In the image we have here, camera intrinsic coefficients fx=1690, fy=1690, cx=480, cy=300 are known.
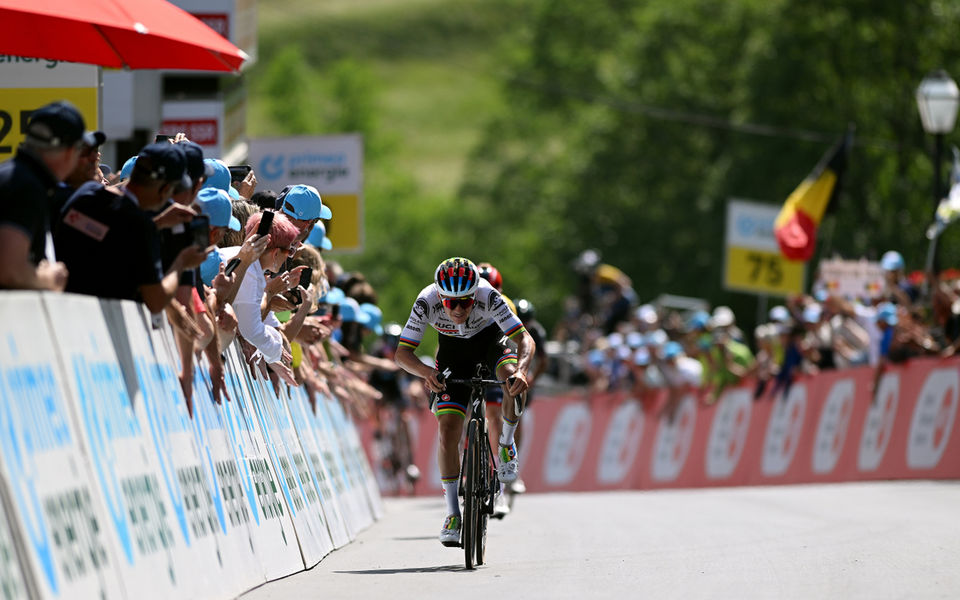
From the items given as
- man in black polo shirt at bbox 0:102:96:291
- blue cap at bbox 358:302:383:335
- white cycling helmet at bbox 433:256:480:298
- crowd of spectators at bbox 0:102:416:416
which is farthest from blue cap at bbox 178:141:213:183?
blue cap at bbox 358:302:383:335

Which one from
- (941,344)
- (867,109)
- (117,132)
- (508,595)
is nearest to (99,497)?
(508,595)

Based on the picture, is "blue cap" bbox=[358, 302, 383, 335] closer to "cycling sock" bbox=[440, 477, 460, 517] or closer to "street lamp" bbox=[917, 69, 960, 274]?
"cycling sock" bbox=[440, 477, 460, 517]

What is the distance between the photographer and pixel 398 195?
90375 millimetres

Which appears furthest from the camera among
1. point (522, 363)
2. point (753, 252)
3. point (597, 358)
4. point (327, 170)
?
point (753, 252)

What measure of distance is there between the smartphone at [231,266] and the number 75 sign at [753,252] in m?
20.6

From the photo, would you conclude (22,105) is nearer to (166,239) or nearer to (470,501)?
(470,501)

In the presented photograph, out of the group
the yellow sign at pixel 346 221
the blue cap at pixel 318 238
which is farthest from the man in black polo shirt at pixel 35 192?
the yellow sign at pixel 346 221

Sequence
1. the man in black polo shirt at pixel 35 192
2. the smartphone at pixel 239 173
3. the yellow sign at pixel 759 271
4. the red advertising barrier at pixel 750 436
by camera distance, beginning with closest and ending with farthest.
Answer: the man in black polo shirt at pixel 35 192 → the smartphone at pixel 239 173 → the red advertising barrier at pixel 750 436 → the yellow sign at pixel 759 271

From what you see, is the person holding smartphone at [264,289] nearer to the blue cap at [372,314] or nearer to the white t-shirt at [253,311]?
the white t-shirt at [253,311]

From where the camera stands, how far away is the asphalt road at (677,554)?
360 inches

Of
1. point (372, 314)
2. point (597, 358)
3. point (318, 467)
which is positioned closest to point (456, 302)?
point (318, 467)

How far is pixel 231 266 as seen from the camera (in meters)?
10.3

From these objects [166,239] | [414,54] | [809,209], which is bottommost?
[166,239]

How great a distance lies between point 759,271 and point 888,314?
8780 millimetres
